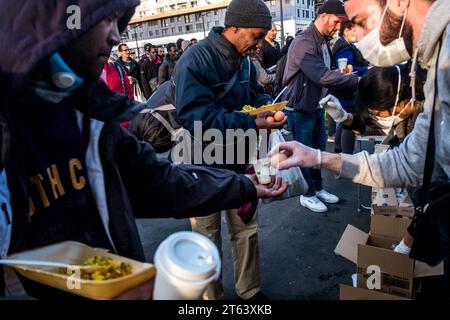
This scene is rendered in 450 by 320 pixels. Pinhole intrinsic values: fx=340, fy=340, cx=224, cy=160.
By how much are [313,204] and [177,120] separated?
7.66 ft

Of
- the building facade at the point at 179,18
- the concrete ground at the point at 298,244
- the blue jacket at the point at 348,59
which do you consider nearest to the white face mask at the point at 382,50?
the concrete ground at the point at 298,244

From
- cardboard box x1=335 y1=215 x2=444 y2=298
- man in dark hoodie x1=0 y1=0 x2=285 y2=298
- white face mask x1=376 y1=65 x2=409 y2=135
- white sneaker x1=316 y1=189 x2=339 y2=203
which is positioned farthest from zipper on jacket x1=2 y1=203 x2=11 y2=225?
white sneaker x1=316 y1=189 x2=339 y2=203

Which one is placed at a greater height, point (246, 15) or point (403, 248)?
point (246, 15)

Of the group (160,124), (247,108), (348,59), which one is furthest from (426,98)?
(348,59)

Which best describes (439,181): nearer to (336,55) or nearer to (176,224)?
(176,224)

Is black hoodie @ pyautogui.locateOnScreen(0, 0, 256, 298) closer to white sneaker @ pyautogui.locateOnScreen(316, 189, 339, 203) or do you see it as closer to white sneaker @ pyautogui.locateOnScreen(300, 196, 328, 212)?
white sneaker @ pyautogui.locateOnScreen(300, 196, 328, 212)

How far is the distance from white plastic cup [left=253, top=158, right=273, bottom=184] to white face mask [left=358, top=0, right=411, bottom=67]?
32.9 inches

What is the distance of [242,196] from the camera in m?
1.57

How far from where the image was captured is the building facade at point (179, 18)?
210 feet

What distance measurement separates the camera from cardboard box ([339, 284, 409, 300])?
162cm

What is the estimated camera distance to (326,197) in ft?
14.2

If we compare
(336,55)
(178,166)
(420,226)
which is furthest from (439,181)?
(336,55)

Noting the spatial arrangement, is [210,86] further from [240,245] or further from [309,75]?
[309,75]

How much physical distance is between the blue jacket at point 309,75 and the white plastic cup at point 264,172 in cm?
221
